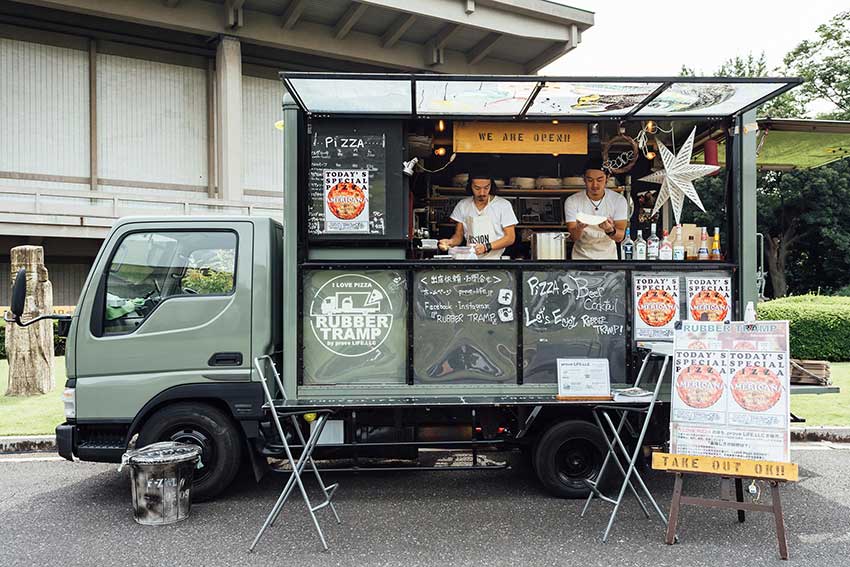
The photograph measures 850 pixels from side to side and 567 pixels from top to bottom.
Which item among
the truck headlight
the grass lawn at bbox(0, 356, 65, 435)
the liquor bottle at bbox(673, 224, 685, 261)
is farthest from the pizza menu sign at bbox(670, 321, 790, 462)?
the grass lawn at bbox(0, 356, 65, 435)

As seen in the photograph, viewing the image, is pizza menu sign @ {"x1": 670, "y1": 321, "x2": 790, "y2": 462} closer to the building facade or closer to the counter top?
the counter top

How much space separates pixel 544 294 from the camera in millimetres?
5055

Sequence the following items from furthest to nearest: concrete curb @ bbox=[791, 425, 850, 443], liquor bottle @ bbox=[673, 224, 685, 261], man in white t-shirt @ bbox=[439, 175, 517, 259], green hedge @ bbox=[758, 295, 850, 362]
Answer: green hedge @ bbox=[758, 295, 850, 362], concrete curb @ bbox=[791, 425, 850, 443], man in white t-shirt @ bbox=[439, 175, 517, 259], liquor bottle @ bbox=[673, 224, 685, 261]

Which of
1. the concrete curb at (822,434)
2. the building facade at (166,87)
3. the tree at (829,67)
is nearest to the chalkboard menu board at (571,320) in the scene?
the concrete curb at (822,434)

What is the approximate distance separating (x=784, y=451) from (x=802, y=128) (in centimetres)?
310

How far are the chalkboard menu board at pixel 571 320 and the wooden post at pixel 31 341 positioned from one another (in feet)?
23.8

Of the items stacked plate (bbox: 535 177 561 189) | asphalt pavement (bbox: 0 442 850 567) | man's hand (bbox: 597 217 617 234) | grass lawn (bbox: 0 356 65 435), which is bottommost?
asphalt pavement (bbox: 0 442 850 567)

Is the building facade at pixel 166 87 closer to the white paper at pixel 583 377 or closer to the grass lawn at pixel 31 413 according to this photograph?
the grass lawn at pixel 31 413

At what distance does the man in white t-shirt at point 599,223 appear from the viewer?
5969mm

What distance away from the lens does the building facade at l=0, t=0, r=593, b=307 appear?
17.0 metres

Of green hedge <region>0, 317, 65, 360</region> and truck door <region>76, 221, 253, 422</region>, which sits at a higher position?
truck door <region>76, 221, 253, 422</region>

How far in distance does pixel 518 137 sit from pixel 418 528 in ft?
10.8

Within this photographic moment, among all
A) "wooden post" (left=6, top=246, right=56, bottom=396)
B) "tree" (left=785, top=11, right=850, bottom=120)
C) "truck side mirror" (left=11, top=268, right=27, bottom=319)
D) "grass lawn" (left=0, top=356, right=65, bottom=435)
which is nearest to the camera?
"truck side mirror" (left=11, top=268, right=27, bottom=319)

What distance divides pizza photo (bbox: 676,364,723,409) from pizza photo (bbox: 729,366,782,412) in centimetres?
10
